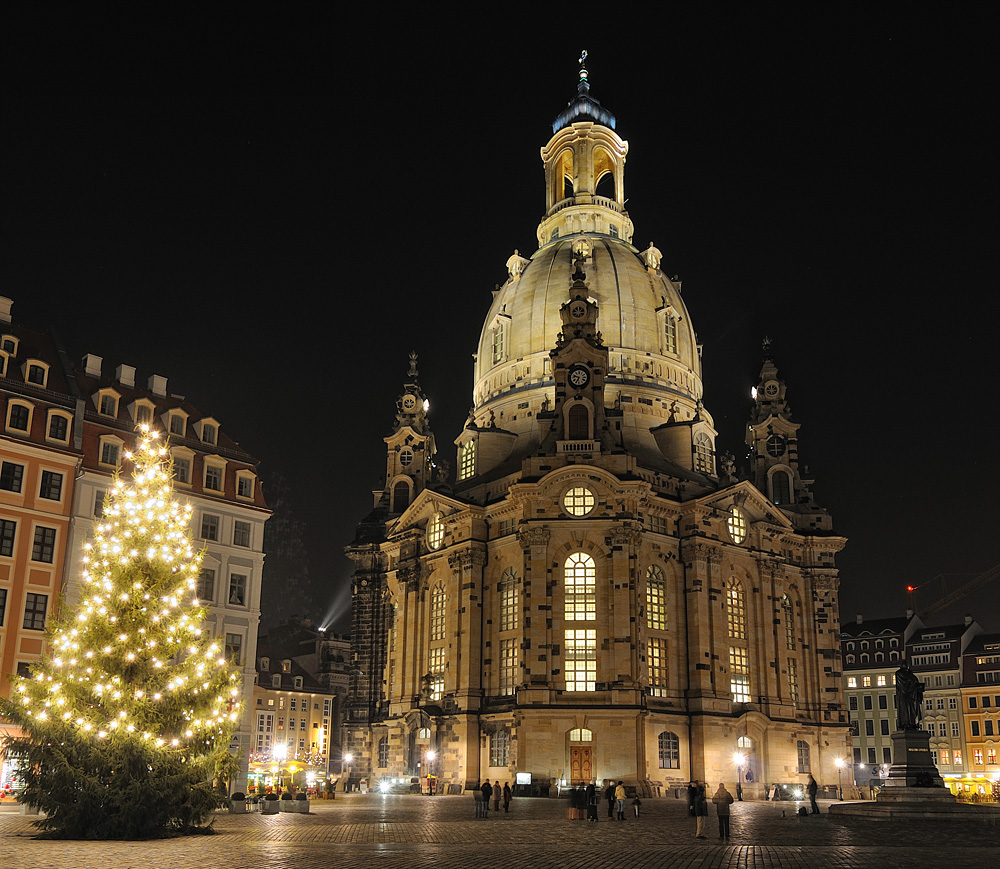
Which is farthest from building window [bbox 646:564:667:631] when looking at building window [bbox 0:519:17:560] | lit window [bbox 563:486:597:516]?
building window [bbox 0:519:17:560]

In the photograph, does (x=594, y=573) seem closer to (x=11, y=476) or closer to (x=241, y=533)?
(x=241, y=533)

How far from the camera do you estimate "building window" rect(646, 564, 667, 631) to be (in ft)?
241

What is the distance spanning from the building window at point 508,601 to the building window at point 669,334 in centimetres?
2716

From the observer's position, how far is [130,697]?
3017cm

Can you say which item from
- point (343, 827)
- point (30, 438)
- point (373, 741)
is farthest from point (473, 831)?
point (373, 741)

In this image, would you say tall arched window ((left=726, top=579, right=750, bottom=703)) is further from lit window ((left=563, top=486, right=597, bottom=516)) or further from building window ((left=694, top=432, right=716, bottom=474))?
lit window ((left=563, top=486, right=597, bottom=516))

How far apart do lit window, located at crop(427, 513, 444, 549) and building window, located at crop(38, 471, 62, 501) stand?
3324 centimetres

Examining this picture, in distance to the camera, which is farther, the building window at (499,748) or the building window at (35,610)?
the building window at (499,748)

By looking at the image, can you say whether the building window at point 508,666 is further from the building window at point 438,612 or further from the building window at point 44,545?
the building window at point 44,545

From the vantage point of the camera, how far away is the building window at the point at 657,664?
235ft

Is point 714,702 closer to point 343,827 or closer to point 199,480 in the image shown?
point 199,480

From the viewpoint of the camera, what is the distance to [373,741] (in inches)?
3364

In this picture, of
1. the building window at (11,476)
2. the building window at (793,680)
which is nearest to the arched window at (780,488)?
the building window at (793,680)

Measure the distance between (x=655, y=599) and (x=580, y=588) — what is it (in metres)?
6.14
